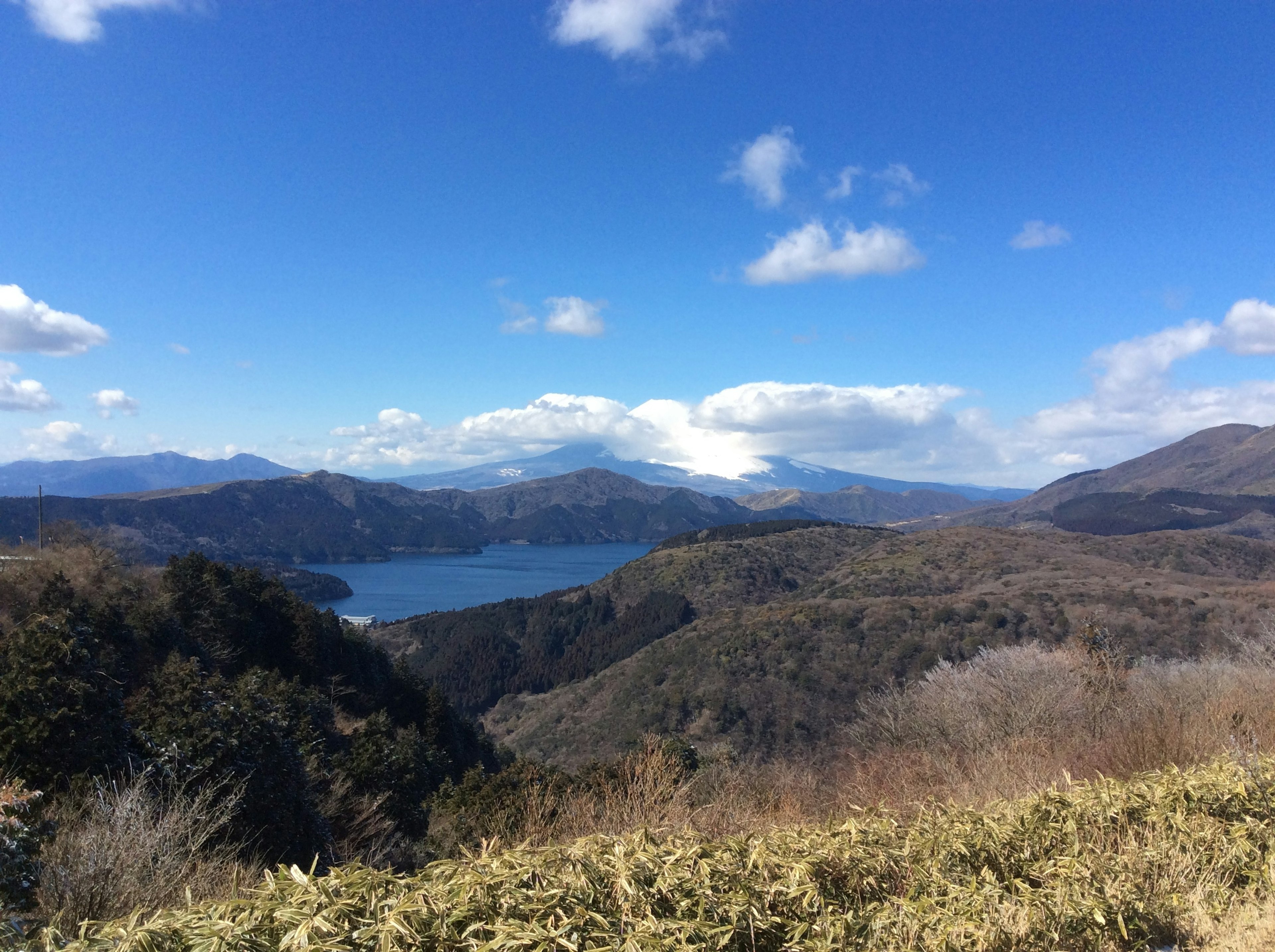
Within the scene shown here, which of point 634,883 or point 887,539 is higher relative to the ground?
point 634,883

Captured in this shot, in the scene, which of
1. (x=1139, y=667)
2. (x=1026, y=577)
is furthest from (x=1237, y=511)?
(x=1139, y=667)

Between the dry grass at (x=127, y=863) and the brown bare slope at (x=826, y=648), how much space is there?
3045 centimetres

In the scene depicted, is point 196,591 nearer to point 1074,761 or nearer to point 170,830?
point 170,830

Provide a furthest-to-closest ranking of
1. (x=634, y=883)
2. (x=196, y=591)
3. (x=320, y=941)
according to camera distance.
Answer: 1. (x=196, y=591)
2. (x=634, y=883)
3. (x=320, y=941)

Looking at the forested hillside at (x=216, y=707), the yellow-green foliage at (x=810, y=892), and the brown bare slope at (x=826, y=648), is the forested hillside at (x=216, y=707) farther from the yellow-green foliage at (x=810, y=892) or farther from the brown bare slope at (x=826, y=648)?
the brown bare slope at (x=826, y=648)

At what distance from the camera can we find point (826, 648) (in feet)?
141

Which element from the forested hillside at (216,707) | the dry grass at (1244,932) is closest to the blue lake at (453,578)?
the forested hillside at (216,707)

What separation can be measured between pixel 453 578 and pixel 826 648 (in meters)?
113

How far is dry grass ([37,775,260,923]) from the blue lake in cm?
9163

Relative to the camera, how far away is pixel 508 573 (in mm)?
152875

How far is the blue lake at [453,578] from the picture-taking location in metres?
111

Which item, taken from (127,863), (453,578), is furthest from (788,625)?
(453,578)

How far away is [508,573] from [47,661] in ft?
476

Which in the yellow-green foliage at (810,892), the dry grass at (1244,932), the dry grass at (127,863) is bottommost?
the dry grass at (127,863)
